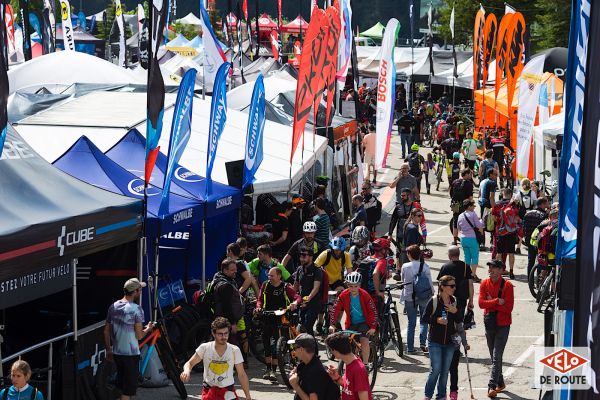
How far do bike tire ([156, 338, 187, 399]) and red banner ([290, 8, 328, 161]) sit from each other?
6440mm

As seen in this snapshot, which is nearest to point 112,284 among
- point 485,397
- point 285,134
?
point 485,397

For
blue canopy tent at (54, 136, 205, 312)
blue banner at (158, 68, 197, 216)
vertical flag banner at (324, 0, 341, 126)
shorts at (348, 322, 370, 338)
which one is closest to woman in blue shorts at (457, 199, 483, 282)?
vertical flag banner at (324, 0, 341, 126)

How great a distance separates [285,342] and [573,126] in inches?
240

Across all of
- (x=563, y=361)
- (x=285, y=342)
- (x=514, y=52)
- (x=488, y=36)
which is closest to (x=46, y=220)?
(x=285, y=342)

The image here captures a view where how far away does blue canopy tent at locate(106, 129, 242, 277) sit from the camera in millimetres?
14531

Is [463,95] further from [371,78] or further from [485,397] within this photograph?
[485,397]

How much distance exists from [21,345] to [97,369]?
1271 millimetres

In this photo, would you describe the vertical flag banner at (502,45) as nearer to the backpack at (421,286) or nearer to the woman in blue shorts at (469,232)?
the woman in blue shorts at (469,232)

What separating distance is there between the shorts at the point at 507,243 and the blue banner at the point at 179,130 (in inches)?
304

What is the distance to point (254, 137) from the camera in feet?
55.4

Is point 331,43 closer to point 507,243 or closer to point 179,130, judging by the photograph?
point 507,243

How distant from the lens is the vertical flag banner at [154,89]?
475 inches

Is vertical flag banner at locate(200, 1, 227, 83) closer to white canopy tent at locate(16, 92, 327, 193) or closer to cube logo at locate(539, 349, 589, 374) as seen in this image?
white canopy tent at locate(16, 92, 327, 193)

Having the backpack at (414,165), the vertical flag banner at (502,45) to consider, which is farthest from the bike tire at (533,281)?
the vertical flag banner at (502,45)
